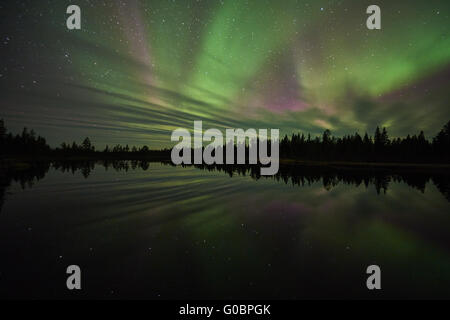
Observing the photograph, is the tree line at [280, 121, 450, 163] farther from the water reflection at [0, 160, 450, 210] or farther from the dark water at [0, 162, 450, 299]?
the dark water at [0, 162, 450, 299]

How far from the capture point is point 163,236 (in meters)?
8.47

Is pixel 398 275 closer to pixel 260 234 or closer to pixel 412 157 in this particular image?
pixel 260 234

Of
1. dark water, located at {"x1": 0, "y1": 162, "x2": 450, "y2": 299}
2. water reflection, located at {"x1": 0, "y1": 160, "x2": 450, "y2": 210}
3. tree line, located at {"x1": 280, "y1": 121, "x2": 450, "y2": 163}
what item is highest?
tree line, located at {"x1": 280, "y1": 121, "x2": 450, "y2": 163}

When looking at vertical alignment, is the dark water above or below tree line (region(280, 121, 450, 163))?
below

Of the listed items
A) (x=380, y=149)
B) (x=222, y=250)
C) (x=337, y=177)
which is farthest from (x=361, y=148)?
(x=222, y=250)

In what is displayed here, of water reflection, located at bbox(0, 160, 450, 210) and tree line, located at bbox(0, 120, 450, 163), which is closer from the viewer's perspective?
water reflection, located at bbox(0, 160, 450, 210)

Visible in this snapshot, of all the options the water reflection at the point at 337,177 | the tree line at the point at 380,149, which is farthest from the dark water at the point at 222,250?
the tree line at the point at 380,149

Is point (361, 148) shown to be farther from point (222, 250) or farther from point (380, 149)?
point (222, 250)

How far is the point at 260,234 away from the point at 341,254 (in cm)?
323

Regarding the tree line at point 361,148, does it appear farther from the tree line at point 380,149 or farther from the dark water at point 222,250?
the dark water at point 222,250

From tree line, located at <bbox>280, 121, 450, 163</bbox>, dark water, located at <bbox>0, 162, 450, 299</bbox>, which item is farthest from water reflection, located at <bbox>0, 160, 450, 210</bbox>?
tree line, located at <bbox>280, 121, 450, 163</bbox>
